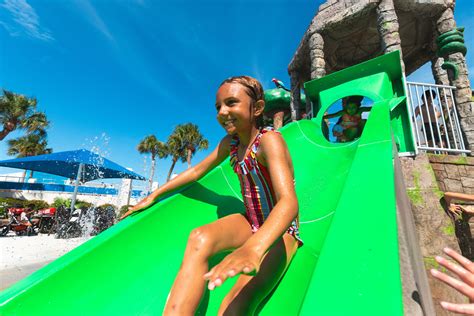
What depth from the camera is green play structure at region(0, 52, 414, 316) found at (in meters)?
0.77

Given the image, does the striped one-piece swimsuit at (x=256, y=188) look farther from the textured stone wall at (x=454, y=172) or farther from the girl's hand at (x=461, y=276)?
the textured stone wall at (x=454, y=172)

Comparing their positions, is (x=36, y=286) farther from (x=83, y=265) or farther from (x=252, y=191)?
(x=252, y=191)

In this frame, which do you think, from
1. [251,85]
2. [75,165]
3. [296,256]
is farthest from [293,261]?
[75,165]

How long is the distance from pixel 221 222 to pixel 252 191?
32 centimetres

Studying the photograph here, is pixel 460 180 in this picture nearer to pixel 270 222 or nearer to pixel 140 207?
pixel 270 222

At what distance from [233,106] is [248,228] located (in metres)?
0.76

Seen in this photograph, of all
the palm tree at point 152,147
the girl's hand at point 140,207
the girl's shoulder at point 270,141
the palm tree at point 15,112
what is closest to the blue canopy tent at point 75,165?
the girl's hand at point 140,207

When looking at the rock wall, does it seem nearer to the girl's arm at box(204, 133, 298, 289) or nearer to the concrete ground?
the girl's arm at box(204, 133, 298, 289)

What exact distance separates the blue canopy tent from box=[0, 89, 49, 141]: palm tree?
50.6 feet

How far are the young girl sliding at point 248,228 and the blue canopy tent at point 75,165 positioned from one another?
938cm

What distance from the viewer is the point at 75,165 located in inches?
420

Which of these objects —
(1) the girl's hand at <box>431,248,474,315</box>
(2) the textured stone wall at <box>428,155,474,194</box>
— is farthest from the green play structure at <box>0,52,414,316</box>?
(2) the textured stone wall at <box>428,155,474,194</box>

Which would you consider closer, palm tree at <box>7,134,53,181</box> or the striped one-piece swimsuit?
the striped one-piece swimsuit

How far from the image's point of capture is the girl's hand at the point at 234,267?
26.5 inches
